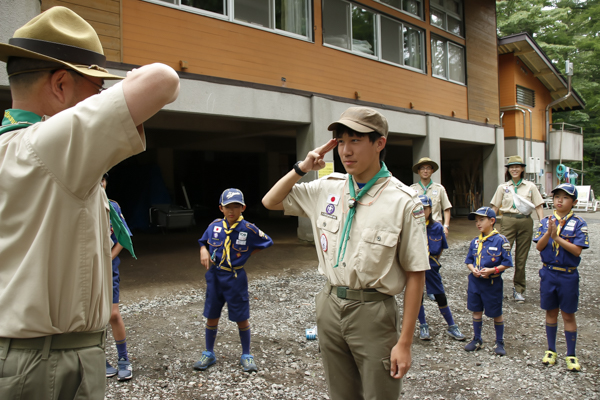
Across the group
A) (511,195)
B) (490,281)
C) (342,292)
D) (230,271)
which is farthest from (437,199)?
(342,292)

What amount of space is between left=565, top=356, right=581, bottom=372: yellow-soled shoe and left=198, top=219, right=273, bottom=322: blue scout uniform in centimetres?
313

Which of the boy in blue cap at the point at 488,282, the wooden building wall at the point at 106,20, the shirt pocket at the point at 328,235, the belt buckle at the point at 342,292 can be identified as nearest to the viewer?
the belt buckle at the point at 342,292

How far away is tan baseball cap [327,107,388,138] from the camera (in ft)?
7.24

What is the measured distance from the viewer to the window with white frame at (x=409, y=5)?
12.9 meters

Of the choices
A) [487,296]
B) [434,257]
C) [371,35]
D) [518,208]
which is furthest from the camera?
[371,35]

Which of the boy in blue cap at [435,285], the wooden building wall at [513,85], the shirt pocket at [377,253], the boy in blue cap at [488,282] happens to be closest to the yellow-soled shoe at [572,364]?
the boy in blue cap at [488,282]

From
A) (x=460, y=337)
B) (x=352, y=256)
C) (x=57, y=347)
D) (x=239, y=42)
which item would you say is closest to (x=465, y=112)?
(x=239, y=42)

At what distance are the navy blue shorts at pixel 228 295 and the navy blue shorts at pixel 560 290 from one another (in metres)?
3.06

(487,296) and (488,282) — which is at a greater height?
(488,282)

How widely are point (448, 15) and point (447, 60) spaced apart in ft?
5.87

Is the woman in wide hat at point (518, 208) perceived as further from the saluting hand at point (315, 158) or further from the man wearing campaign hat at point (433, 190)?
the saluting hand at point (315, 158)

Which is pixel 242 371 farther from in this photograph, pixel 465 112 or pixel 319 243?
pixel 465 112

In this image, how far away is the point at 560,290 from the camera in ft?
13.6

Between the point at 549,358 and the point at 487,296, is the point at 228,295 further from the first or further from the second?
the point at 549,358
